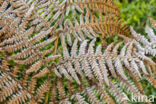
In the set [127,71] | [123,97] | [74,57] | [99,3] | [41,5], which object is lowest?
[123,97]

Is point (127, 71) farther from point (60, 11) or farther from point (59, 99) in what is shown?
point (60, 11)

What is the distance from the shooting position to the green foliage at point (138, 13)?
3154 millimetres

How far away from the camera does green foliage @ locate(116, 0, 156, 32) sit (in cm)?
315

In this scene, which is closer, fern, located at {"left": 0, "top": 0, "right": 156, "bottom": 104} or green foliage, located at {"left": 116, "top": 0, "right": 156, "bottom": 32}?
fern, located at {"left": 0, "top": 0, "right": 156, "bottom": 104}

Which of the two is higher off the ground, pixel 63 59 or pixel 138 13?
pixel 138 13

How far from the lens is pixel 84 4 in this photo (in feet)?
8.05

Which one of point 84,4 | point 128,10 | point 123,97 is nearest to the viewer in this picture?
point 123,97

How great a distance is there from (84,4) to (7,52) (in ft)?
4.12

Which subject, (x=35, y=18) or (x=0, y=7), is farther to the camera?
(x=35, y=18)

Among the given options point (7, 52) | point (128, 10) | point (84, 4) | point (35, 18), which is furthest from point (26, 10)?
point (128, 10)

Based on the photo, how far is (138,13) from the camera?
3.21 m

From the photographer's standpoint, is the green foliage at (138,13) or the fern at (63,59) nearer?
the fern at (63,59)

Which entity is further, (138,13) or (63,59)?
(138,13)

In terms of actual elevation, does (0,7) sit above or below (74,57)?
above
